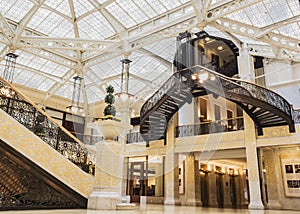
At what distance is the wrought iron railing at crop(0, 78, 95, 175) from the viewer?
490 centimetres

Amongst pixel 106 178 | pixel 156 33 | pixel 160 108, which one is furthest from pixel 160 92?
pixel 106 178

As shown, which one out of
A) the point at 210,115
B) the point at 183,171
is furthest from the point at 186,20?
the point at 183,171

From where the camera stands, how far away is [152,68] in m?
14.9

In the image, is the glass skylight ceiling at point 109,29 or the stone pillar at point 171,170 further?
the stone pillar at point 171,170

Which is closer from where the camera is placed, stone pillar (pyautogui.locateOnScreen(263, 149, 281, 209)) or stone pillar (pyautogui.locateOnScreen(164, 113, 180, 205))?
stone pillar (pyautogui.locateOnScreen(263, 149, 281, 209))

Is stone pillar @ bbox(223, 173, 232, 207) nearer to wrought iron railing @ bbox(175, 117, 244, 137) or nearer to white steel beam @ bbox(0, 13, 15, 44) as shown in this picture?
wrought iron railing @ bbox(175, 117, 244, 137)

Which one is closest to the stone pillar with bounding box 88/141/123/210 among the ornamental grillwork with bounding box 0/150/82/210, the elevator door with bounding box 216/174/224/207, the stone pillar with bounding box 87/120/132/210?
the stone pillar with bounding box 87/120/132/210

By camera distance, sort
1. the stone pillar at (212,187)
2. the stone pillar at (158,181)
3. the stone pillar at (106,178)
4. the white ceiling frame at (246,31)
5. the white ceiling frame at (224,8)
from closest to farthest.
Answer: the stone pillar at (106,178) < the white ceiling frame at (224,8) < the white ceiling frame at (246,31) < the stone pillar at (212,187) < the stone pillar at (158,181)

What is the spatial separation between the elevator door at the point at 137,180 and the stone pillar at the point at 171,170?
254 cm

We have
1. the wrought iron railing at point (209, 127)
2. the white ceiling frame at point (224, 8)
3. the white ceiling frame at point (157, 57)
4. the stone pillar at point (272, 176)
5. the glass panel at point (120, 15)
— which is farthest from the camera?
the white ceiling frame at point (157, 57)

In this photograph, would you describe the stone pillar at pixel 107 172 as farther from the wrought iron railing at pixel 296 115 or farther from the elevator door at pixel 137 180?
the elevator door at pixel 137 180

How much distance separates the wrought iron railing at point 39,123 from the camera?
4.90 metres

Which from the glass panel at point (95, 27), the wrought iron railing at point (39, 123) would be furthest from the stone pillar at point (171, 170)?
the wrought iron railing at point (39, 123)

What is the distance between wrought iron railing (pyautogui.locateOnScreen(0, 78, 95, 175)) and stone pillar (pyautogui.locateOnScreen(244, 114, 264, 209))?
234 inches
